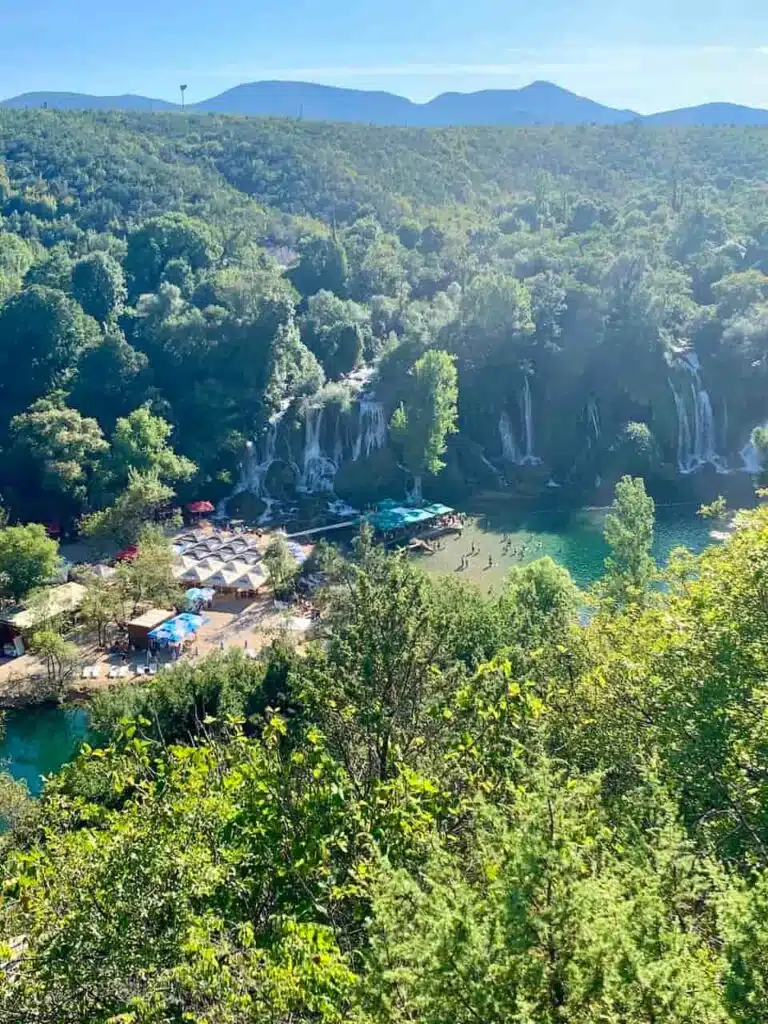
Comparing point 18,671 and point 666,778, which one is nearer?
point 666,778

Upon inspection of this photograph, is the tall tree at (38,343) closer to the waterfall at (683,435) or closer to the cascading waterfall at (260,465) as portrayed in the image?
the cascading waterfall at (260,465)

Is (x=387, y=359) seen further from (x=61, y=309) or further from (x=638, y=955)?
(x=638, y=955)

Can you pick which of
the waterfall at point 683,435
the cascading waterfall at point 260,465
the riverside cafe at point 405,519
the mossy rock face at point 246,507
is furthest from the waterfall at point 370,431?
the waterfall at point 683,435

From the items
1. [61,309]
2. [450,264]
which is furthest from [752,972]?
[450,264]

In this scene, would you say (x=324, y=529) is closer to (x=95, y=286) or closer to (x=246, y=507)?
(x=246, y=507)

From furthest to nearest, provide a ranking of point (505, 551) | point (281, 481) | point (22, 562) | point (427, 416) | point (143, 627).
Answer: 1. point (281, 481)
2. point (427, 416)
3. point (505, 551)
4. point (22, 562)
5. point (143, 627)

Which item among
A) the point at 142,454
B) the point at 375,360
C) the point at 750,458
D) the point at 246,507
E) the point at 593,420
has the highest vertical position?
the point at 375,360

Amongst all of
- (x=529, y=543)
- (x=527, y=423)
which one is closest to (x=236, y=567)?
(x=529, y=543)
